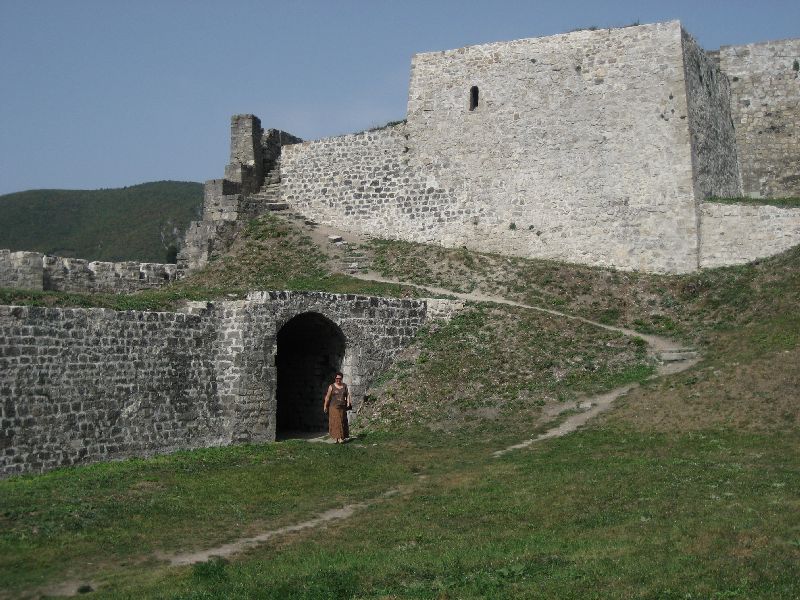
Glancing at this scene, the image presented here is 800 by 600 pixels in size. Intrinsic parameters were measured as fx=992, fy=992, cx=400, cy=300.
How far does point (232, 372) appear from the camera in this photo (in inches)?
872

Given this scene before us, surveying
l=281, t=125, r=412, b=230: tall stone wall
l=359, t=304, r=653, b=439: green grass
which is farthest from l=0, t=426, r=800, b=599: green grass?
l=281, t=125, r=412, b=230: tall stone wall

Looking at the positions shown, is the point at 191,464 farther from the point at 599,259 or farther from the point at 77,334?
the point at 599,259

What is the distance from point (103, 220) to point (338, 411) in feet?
184

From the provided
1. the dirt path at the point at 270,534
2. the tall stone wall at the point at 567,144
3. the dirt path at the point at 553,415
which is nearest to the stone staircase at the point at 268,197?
the dirt path at the point at 553,415

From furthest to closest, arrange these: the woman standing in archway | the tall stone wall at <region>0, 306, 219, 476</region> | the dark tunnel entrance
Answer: the dark tunnel entrance, the woman standing in archway, the tall stone wall at <region>0, 306, 219, 476</region>

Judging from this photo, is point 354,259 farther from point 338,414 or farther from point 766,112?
point 766,112

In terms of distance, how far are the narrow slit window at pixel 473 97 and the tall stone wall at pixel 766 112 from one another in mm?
8435

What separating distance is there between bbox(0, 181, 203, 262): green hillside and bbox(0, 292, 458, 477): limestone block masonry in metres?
34.3

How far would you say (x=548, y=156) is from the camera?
30.4 m

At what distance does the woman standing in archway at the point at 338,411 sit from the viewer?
21.4 m

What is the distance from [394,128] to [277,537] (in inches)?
846

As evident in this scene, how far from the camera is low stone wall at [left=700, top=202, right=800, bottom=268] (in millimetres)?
27141

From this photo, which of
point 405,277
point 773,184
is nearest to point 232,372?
point 405,277

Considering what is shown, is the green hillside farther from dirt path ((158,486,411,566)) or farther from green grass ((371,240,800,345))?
dirt path ((158,486,411,566))
